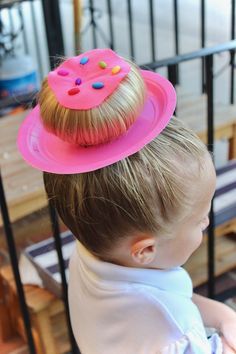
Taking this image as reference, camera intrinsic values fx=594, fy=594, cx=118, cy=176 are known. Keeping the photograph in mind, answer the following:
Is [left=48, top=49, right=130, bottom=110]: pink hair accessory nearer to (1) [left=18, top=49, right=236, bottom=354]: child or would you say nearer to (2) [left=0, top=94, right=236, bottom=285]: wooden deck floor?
(1) [left=18, top=49, right=236, bottom=354]: child

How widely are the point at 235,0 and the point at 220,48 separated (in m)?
1.19

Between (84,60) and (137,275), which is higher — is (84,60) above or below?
above

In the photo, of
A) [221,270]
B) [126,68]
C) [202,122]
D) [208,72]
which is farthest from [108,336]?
[202,122]

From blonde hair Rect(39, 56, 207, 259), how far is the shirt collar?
4 centimetres

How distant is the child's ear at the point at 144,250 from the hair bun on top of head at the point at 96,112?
130 millimetres

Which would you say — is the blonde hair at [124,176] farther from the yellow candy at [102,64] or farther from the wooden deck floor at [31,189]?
the wooden deck floor at [31,189]

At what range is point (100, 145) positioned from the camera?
0.72 metres

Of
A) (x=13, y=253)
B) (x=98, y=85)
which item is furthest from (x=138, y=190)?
(x=13, y=253)

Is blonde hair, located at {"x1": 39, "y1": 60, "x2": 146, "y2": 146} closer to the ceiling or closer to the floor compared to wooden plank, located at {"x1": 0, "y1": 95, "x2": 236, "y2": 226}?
closer to the ceiling

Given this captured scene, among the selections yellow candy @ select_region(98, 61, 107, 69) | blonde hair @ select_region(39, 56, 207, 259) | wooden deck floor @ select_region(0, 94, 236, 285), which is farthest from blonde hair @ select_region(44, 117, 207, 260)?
wooden deck floor @ select_region(0, 94, 236, 285)

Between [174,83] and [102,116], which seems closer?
[102,116]

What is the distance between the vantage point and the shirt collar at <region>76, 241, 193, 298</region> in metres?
0.80

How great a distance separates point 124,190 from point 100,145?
6 centimetres

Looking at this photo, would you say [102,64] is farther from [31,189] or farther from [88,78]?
[31,189]
